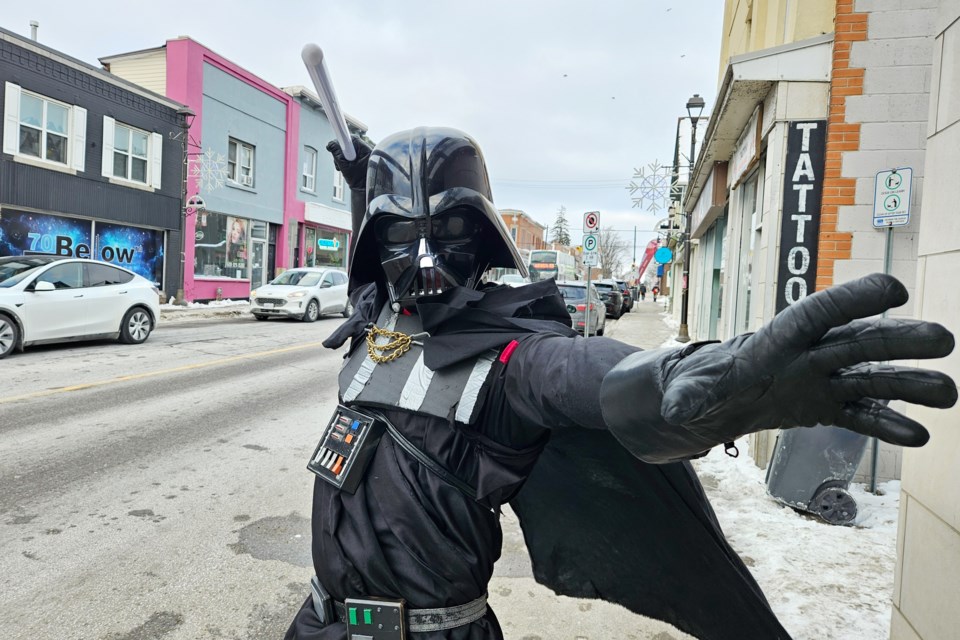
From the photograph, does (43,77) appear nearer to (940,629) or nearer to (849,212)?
(849,212)

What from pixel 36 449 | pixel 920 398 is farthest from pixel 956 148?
pixel 36 449

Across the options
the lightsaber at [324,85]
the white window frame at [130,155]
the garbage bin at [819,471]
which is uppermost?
the white window frame at [130,155]

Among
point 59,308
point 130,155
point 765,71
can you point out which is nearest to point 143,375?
point 59,308

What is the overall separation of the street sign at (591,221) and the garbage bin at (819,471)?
9740mm

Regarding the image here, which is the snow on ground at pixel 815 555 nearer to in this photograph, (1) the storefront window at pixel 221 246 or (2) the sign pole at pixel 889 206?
(2) the sign pole at pixel 889 206

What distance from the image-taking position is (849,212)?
4.89 metres

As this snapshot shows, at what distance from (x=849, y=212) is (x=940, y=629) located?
3.89m

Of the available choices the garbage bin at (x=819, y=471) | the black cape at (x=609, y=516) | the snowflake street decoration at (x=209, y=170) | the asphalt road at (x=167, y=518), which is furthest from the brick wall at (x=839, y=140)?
the snowflake street decoration at (x=209, y=170)

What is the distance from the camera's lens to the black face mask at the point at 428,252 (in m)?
1.59

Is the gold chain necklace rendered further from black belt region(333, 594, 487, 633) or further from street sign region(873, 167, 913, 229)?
street sign region(873, 167, 913, 229)

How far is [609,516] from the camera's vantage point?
1.69 metres

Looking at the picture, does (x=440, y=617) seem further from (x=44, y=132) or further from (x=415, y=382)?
(x=44, y=132)

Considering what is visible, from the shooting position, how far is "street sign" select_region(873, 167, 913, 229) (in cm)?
447

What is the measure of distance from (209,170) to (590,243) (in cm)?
1361
